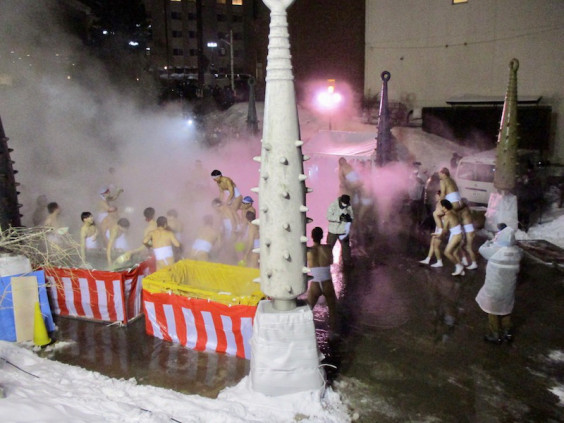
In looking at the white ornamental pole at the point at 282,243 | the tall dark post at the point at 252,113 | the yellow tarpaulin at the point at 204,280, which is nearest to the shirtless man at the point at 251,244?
the yellow tarpaulin at the point at 204,280

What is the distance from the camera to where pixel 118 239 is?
27.6 feet

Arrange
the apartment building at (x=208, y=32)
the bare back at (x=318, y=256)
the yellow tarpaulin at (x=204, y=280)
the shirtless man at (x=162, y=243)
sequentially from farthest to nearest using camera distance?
1. the apartment building at (x=208, y=32)
2. the shirtless man at (x=162, y=243)
3. the bare back at (x=318, y=256)
4. the yellow tarpaulin at (x=204, y=280)

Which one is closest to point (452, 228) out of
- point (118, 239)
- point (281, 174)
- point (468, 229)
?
point (468, 229)

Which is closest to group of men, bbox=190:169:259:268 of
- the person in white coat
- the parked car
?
the person in white coat

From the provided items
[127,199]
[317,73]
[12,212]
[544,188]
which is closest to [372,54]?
[317,73]

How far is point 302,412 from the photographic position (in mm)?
4625

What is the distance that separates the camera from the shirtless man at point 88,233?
8.17 meters

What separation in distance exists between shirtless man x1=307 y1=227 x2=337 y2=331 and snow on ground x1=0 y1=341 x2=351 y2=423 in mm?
1705

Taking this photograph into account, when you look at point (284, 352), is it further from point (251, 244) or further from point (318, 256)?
point (251, 244)

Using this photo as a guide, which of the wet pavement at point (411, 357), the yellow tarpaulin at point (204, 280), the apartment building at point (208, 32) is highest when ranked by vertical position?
the apartment building at point (208, 32)

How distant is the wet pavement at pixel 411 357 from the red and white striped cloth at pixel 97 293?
0.20 meters

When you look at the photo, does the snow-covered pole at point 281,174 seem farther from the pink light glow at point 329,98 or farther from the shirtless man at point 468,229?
the pink light glow at point 329,98

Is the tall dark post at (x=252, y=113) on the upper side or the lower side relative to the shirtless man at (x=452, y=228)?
upper

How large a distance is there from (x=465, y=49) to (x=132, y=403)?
1923cm
